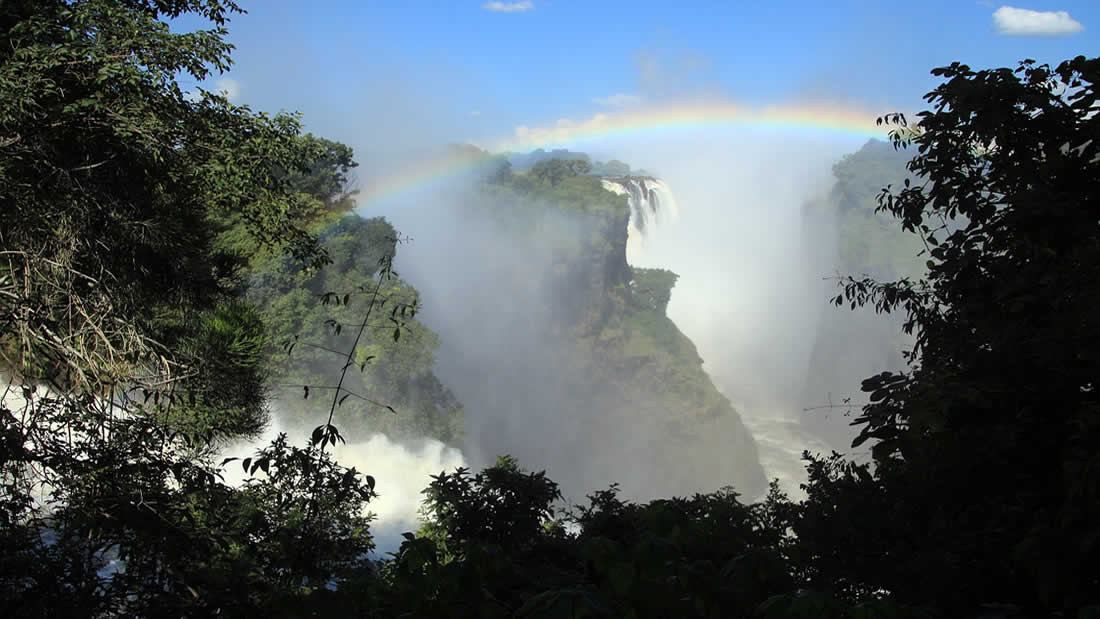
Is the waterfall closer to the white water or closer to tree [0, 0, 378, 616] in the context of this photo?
the white water

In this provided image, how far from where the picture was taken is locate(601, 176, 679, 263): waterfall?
186ft

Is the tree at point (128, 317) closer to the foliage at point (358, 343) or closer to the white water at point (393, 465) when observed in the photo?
the white water at point (393, 465)

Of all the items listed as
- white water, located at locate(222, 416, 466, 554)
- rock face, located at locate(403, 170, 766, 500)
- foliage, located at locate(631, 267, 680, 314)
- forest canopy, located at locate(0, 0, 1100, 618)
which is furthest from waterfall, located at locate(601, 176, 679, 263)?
forest canopy, located at locate(0, 0, 1100, 618)

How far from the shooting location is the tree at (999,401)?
269cm

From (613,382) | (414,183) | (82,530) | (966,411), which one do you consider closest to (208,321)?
(82,530)

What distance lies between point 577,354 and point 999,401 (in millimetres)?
45306

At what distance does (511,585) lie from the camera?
2.25m

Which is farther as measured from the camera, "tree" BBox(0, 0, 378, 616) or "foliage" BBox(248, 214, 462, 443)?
"foliage" BBox(248, 214, 462, 443)

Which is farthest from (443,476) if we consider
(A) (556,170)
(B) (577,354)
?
(A) (556,170)

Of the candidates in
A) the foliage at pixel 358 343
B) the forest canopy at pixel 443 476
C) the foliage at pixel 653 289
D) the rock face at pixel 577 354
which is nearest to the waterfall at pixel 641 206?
the rock face at pixel 577 354

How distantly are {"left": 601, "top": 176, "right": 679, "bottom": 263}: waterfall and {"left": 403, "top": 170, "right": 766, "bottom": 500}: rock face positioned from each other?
9.61 ft

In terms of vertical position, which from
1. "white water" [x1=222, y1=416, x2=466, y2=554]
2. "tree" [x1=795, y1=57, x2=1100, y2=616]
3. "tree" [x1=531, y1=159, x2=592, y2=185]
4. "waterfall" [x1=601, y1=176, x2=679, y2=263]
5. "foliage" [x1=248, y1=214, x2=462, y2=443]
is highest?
"tree" [x1=531, y1=159, x2=592, y2=185]

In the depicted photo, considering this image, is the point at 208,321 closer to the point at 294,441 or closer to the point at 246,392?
the point at 246,392

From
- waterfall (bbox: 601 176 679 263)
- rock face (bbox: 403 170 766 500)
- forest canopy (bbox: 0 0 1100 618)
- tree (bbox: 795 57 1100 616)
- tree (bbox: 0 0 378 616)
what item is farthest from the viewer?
waterfall (bbox: 601 176 679 263)
